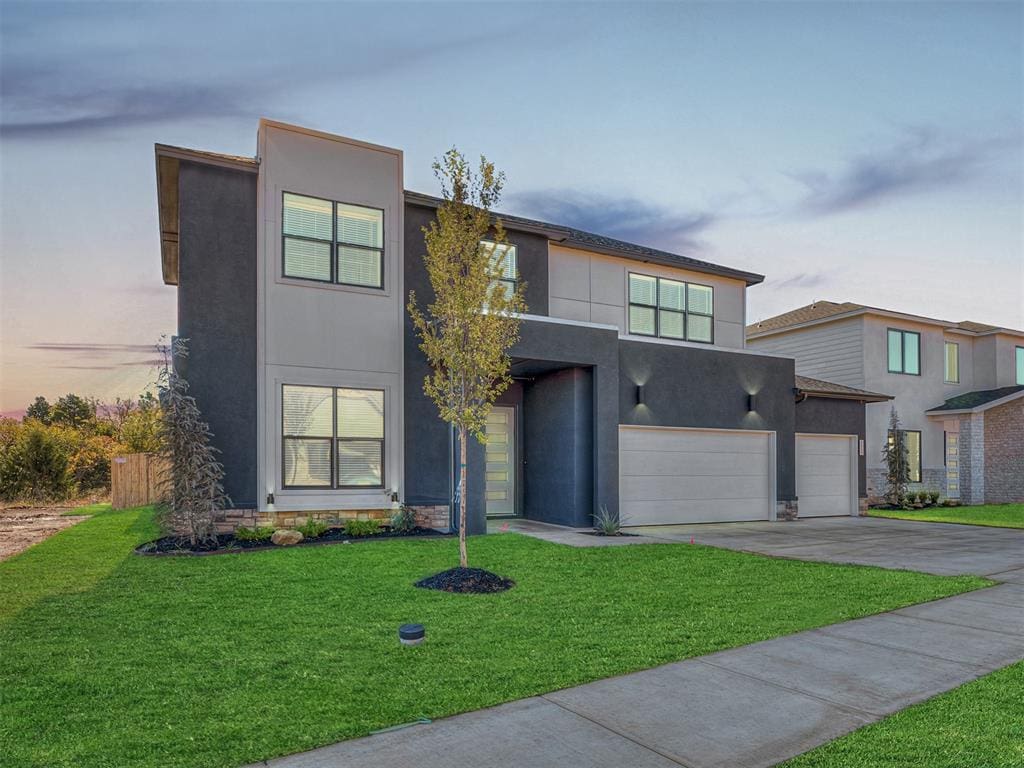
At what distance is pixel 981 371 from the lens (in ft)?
80.9

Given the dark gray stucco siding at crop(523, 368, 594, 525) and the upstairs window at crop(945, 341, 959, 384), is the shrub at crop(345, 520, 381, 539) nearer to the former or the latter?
the dark gray stucco siding at crop(523, 368, 594, 525)

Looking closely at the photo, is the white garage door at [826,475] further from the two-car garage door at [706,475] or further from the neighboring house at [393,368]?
the neighboring house at [393,368]

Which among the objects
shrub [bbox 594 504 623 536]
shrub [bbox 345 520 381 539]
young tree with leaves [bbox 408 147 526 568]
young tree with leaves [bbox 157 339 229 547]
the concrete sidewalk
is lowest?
shrub [bbox 594 504 623 536]

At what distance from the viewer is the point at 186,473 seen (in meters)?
10.1

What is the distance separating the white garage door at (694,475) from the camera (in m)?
14.1

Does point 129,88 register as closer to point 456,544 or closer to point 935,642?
point 456,544

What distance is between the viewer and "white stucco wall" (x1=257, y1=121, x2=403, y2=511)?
37.1 feet


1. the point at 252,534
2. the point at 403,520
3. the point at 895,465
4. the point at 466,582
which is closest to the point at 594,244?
the point at 403,520

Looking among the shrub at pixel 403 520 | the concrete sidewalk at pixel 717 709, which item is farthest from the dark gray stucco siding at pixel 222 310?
the concrete sidewalk at pixel 717 709

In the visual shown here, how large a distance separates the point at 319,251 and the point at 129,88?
493 cm

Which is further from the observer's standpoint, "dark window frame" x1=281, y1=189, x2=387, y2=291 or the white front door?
the white front door


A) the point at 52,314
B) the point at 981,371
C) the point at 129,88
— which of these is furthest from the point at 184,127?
the point at 981,371

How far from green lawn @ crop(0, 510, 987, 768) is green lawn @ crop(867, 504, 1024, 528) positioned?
33.3 ft

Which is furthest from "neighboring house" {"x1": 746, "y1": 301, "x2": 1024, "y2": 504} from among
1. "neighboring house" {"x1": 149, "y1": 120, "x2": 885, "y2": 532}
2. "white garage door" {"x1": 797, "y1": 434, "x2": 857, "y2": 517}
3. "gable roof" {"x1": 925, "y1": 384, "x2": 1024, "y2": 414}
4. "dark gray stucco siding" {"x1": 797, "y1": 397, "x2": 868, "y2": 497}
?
"neighboring house" {"x1": 149, "y1": 120, "x2": 885, "y2": 532}
